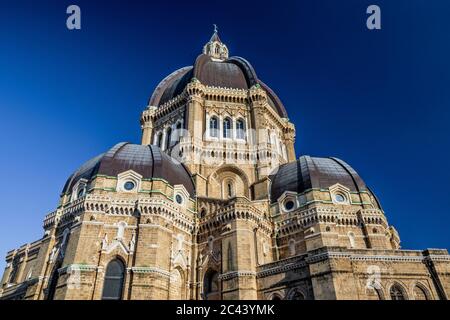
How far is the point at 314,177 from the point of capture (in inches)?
1417

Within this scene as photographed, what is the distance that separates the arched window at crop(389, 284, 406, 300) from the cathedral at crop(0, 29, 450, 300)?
0.14m

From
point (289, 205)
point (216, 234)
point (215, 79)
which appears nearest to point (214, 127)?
point (215, 79)

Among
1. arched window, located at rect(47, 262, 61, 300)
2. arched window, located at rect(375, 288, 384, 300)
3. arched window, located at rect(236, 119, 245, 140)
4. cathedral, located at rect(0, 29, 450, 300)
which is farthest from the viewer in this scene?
arched window, located at rect(236, 119, 245, 140)

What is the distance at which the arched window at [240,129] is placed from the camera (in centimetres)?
4688

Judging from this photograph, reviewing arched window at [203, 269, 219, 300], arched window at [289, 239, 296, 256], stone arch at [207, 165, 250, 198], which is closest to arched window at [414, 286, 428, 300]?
arched window at [289, 239, 296, 256]

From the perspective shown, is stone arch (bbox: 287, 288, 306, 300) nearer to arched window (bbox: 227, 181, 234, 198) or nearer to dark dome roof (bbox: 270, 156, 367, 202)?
dark dome roof (bbox: 270, 156, 367, 202)

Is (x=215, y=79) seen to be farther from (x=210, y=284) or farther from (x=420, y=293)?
(x=420, y=293)

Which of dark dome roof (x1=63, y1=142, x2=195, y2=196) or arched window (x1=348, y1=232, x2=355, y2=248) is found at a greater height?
dark dome roof (x1=63, y1=142, x2=195, y2=196)

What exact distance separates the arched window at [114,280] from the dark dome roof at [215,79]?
2979 centimetres

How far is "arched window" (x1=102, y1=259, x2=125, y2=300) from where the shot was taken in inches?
1067

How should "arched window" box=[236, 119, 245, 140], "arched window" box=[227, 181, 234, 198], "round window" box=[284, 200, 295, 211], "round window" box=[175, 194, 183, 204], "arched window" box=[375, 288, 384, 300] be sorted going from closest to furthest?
"arched window" box=[375, 288, 384, 300]
"round window" box=[175, 194, 183, 204]
"round window" box=[284, 200, 295, 211]
"arched window" box=[227, 181, 234, 198]
"arched window" box=[236, 119, 245, 140]
